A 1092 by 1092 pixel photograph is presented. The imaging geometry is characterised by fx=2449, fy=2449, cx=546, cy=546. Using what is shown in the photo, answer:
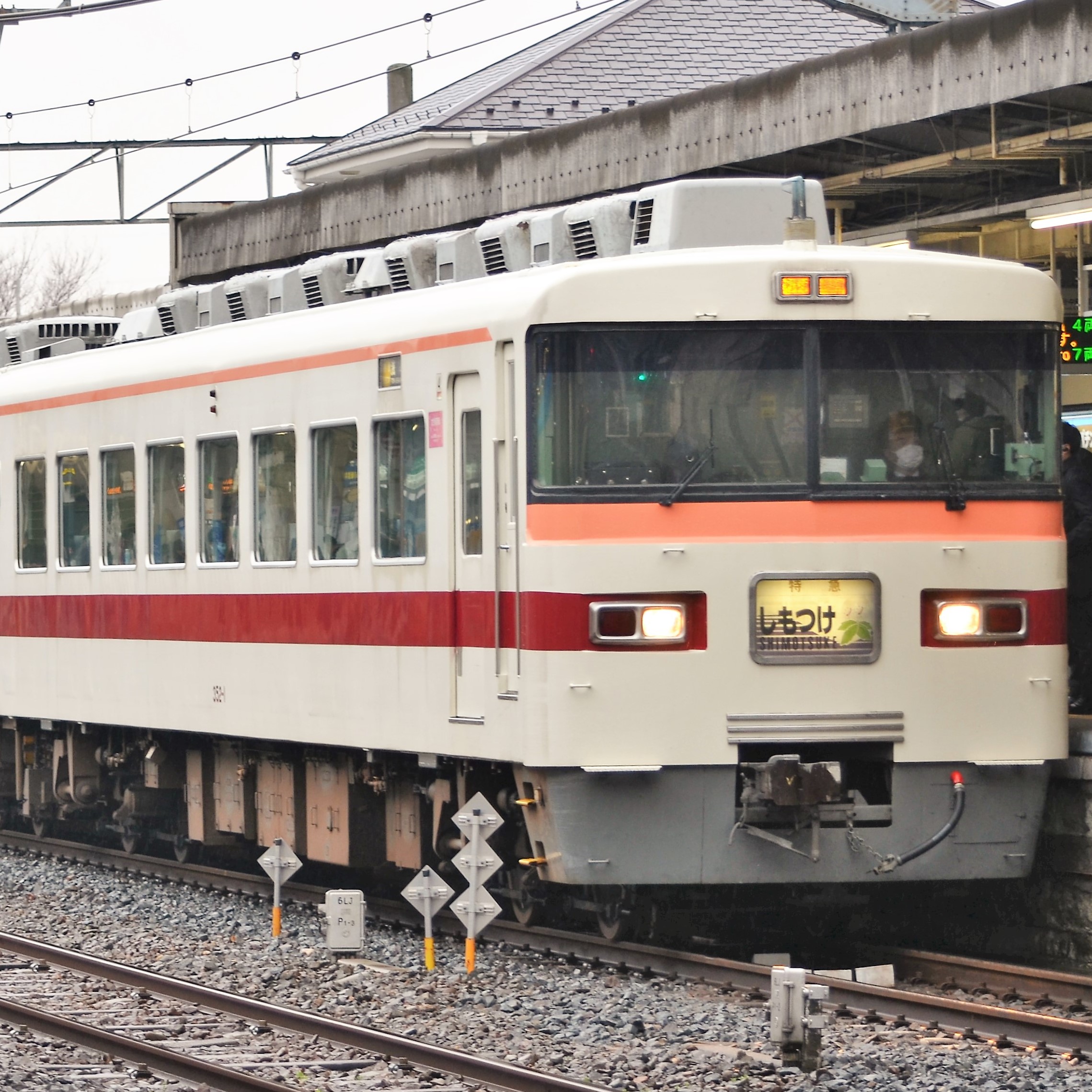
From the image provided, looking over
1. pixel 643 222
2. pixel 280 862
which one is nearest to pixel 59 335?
pixel 280 862

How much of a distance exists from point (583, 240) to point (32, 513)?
18.3 ft

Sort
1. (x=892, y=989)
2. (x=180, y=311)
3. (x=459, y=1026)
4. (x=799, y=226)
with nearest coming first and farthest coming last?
(x=459, y=1026) → (x=892, y=989) → (x=799, y=226) → (x=180, y=311)

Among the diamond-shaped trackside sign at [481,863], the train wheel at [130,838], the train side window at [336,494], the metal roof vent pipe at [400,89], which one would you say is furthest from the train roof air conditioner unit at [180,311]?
the metal roof vent pipe at [400,89]

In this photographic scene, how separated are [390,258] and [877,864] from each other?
418cm

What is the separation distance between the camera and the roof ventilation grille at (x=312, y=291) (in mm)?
13133

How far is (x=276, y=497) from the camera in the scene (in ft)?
41.2

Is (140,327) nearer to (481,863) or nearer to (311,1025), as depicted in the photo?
(481,863)

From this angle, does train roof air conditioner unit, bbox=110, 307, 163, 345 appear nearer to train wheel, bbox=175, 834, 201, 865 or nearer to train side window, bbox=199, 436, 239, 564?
train side window, bbox=199, 436, 239, 564

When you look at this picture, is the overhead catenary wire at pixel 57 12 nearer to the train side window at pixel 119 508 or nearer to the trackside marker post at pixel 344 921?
the train side window at pixel 119 508

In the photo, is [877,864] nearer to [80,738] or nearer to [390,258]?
[390,258]

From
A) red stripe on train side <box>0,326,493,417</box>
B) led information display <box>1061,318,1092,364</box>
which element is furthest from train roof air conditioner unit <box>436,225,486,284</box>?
led information display <box>1061,318,1092,364</box>

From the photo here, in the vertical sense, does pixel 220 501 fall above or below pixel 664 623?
above

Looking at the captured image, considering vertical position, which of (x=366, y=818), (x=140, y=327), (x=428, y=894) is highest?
(x=140, y=327)

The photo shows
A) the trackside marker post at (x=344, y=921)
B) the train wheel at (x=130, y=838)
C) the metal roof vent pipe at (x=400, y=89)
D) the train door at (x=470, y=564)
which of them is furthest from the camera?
the metal roof vent pipe at (x=400, y=89)
